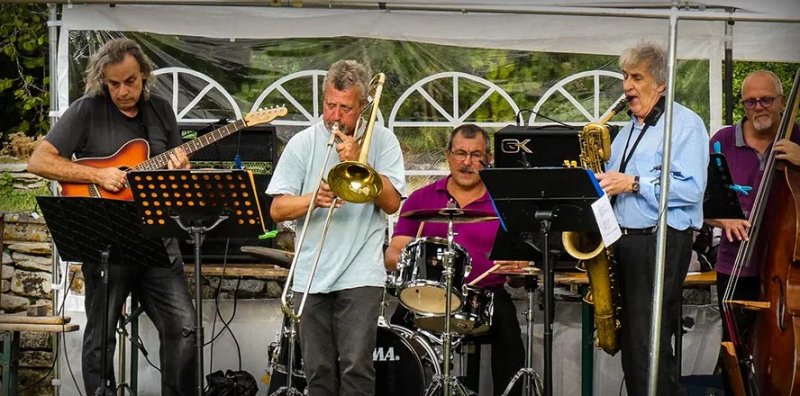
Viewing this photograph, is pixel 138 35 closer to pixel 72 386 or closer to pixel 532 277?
pixel 72 386

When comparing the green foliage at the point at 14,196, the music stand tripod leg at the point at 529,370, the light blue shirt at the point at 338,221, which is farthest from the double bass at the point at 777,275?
the green foliage at the point at 14,196

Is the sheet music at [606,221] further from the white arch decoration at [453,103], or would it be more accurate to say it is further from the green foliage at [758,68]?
the green foliage at [758,68]

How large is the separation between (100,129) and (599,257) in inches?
106

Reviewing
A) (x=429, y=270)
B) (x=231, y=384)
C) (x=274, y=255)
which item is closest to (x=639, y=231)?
(x=429, y=270)

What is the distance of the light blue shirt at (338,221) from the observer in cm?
530

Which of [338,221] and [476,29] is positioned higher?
[476,29]

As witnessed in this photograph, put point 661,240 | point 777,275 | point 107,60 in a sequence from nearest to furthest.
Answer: point 661,240, point 777,275, point 107,60

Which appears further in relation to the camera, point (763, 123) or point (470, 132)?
point (470, 132)

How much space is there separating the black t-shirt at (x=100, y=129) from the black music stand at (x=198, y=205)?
35.6 inches

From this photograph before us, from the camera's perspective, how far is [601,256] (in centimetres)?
547

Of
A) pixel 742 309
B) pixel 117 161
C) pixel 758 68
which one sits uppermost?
pixel 758 68

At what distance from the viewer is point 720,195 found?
239 inches

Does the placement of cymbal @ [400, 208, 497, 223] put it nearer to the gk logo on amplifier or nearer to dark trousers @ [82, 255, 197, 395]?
the gk logo on amplifier

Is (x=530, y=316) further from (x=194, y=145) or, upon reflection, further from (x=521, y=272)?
(x=194, y=145)
